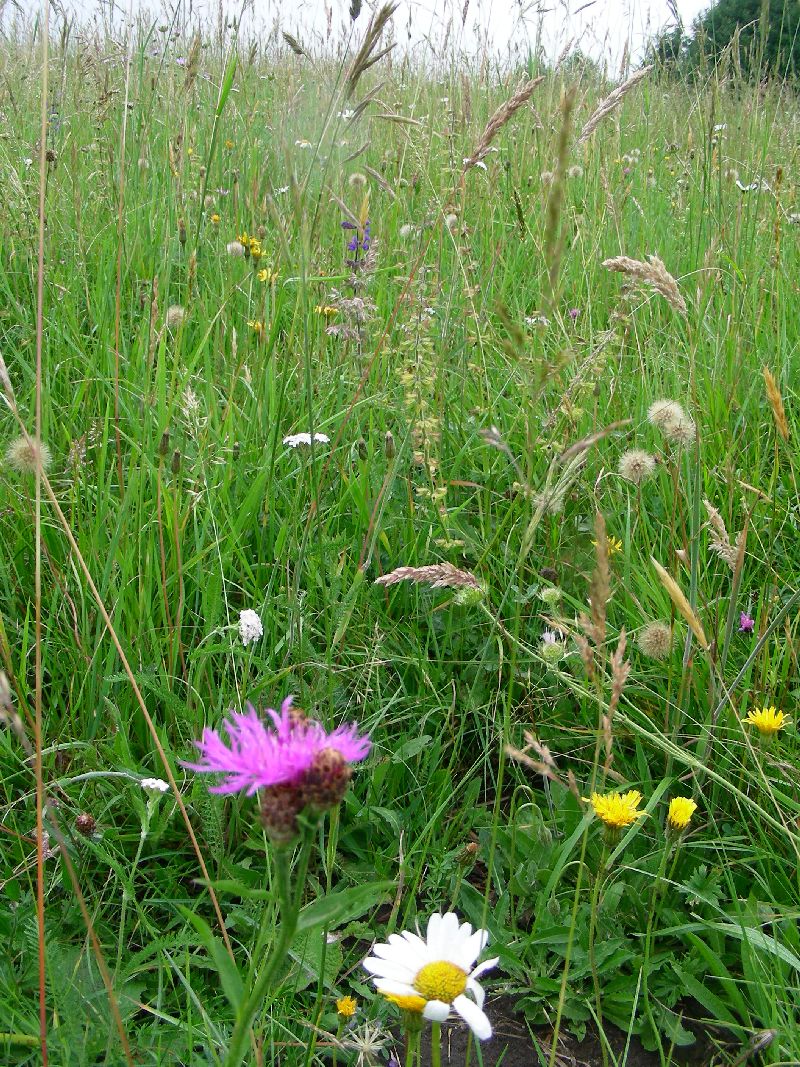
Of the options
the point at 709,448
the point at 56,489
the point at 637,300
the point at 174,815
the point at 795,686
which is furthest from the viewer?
the point at 637,300

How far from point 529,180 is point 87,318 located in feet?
6.41

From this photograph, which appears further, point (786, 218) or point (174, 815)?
point (786, 218)

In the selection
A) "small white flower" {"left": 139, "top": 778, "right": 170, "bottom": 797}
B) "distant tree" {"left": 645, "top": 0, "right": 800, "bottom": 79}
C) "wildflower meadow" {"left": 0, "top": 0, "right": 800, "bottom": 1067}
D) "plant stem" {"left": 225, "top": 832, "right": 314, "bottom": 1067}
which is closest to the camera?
"plant stem" {"left": 225, "top": 832, "right": 314, "bottom": 1067}

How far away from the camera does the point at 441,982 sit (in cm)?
74

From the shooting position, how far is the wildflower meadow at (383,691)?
0.91 m

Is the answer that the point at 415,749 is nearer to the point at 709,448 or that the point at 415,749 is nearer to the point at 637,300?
the point at 709,448

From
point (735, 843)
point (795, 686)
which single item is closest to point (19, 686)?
point (735, 843)

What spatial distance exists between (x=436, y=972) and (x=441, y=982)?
0.04 ft

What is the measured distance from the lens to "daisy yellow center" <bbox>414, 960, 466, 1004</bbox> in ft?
2.41

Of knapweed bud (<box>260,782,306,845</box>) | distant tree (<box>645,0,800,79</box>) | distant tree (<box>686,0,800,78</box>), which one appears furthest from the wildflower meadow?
distant tree (<box>686,0,800,78</box>)

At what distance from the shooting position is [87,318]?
92.1 inches

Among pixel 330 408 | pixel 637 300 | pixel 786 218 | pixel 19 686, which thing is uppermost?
pixel 786 218

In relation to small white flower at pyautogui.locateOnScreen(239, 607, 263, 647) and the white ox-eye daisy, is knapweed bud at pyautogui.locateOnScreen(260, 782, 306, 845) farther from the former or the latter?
small white flower at pyautogui.locateOnScreen(239, 607, 263, 647)

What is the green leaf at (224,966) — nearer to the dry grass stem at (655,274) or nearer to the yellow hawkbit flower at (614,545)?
the dry grass stem at (655,274)
